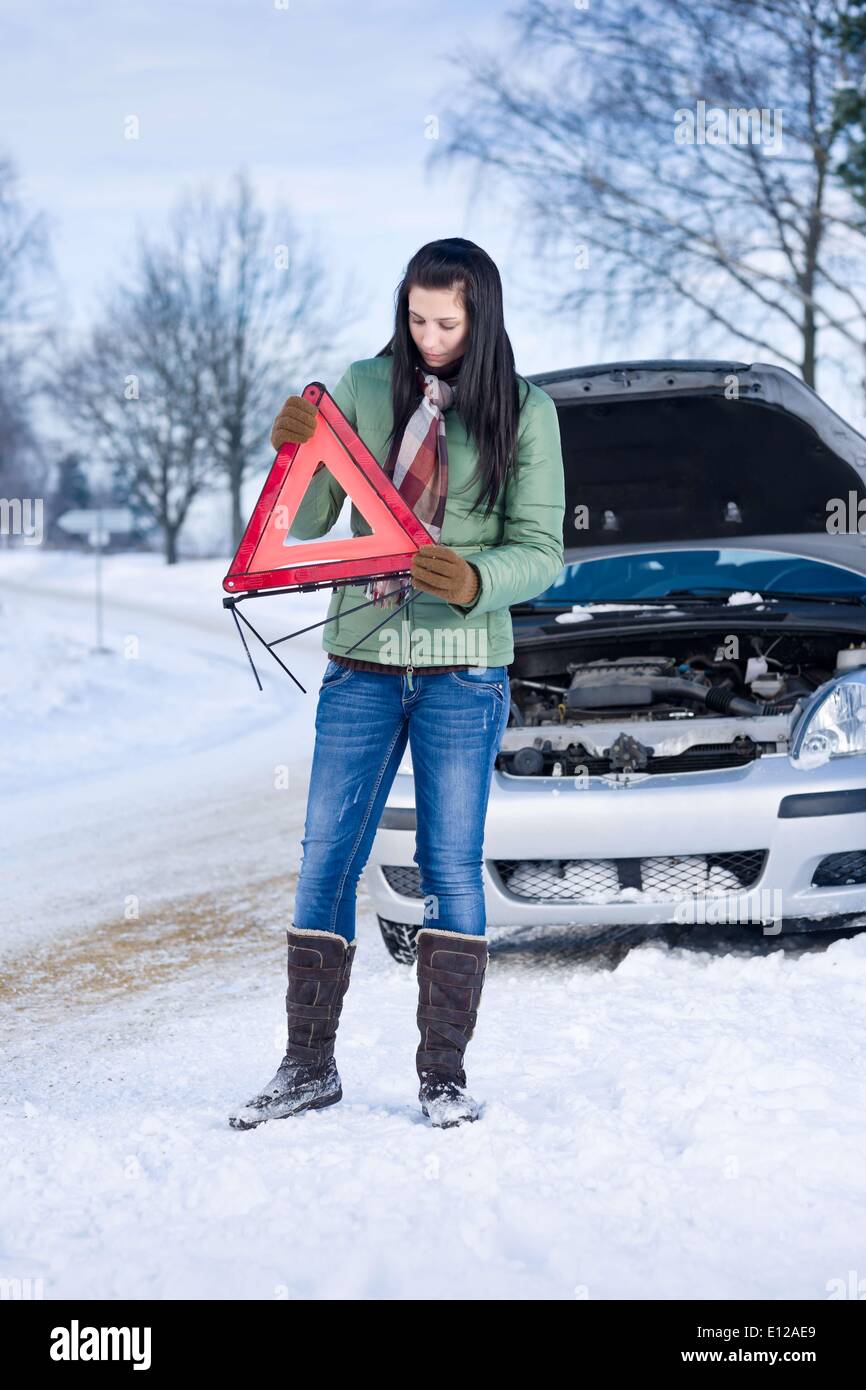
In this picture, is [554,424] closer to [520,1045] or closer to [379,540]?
[379,540]

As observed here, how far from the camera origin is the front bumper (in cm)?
395

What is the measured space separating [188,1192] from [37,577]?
129 feet

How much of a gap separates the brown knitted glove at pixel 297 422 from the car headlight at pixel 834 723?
1976mm

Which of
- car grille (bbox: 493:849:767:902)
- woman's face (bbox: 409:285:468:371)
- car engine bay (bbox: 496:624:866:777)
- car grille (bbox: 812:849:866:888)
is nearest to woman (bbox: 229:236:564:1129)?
woman's face (bbox: 409:285:468:371)

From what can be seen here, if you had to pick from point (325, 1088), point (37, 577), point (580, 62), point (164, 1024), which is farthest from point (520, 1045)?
point (37, 577)

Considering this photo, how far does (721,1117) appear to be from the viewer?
2.83 metres

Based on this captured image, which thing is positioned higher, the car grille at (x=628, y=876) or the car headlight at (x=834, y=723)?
the car headlight at (x=834, y=723)

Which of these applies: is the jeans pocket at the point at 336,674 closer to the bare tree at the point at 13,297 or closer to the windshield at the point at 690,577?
the windshield at the point at 690,577

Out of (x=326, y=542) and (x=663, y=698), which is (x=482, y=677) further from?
(x=663, y=698)

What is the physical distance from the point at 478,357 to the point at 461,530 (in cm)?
34

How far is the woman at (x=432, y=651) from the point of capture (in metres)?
2.75

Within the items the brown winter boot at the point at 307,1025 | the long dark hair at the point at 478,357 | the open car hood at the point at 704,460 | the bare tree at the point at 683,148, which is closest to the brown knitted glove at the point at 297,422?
the long dark hair at the point at 478,357

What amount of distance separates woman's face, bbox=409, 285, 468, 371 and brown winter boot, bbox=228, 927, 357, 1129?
120 centimetres

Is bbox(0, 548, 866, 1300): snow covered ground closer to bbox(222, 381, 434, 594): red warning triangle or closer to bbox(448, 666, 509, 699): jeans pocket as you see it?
bbox(448, 666, 509, 699): jeans pocket
